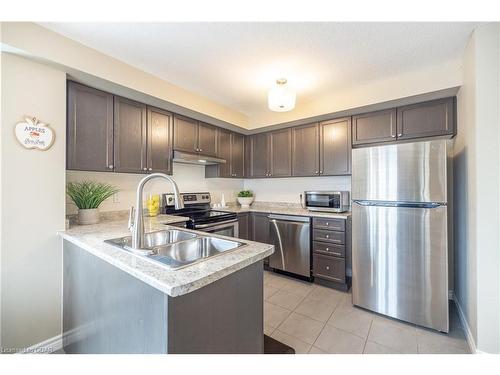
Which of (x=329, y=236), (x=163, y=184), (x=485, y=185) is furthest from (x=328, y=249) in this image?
(x=163, y=184)

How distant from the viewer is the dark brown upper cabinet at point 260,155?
142 inches

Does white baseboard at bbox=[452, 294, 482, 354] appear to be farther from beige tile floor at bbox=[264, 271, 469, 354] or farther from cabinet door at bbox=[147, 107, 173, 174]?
cabinet door at bbox=[147, 107, 173, 174]

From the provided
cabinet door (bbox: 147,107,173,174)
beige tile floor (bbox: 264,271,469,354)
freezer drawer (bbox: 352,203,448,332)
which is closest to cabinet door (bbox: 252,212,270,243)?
beige tile floor (bbox: 264,271,469,354)

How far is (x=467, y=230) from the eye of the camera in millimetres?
1840

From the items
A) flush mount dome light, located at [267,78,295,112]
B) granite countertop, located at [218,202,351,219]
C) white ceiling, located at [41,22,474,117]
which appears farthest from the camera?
granite countertop, located at [218,202,351,219]

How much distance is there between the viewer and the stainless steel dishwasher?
9.33 ft

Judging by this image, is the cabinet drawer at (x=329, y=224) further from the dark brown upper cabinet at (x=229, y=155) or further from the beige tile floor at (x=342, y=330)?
the dark brown upper cabinet at (x=229, y=155)

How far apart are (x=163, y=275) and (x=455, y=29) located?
2552mm

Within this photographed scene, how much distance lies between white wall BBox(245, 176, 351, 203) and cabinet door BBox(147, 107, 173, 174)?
5.92 feet

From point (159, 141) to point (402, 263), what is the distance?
2.85 m

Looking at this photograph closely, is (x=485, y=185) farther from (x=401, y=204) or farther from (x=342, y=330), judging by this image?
(x=342, y=330)

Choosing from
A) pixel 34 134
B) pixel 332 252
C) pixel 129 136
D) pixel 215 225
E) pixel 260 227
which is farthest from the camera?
pixel 260 227

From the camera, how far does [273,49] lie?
1847 millimetres
